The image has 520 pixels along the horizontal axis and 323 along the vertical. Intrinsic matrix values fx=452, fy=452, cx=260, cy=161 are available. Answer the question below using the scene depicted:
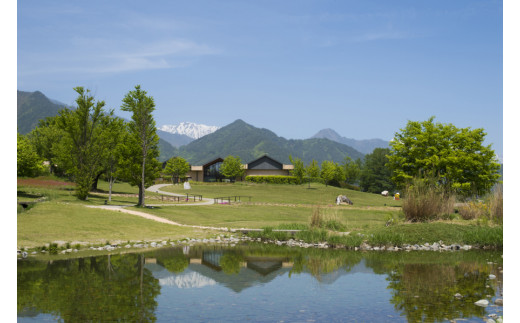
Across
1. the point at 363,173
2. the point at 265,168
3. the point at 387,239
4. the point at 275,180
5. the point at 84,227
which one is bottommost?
the point at 275,180

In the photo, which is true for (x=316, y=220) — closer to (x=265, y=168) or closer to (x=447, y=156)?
(x=447, y=156)

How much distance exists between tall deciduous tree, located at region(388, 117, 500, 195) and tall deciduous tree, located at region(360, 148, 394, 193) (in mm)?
50489

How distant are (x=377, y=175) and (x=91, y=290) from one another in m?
92.6

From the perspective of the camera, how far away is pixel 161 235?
70.7ft

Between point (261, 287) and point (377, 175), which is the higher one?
point (377, 175)

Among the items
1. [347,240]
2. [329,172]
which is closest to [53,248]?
[347,240]

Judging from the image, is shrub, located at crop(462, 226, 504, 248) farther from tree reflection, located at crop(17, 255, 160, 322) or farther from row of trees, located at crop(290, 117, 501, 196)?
row of trees, located at crop(290, 117, 501, 196)

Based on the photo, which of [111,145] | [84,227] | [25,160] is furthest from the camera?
[111,145]

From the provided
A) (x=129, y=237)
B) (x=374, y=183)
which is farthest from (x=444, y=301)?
(x=374, y=183)

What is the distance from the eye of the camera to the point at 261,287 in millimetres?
12055

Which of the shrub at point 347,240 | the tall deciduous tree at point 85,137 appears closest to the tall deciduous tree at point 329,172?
the tall deciduous tree at point 85,137

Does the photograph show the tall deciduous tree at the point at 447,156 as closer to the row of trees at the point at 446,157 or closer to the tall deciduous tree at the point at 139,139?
the row of trees at the point at 446,157

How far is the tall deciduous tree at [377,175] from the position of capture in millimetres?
97688

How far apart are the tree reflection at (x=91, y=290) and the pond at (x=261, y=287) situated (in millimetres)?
23
